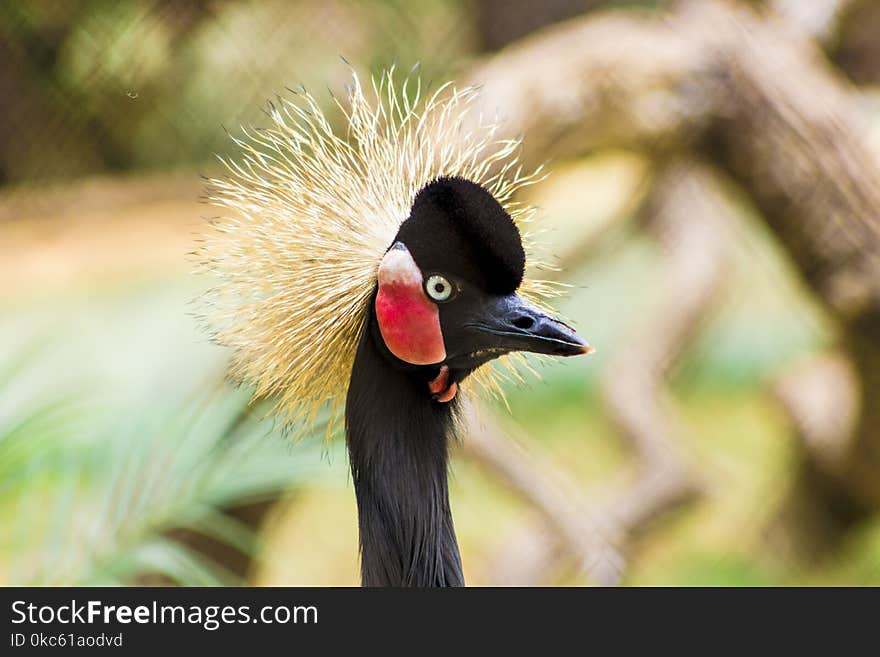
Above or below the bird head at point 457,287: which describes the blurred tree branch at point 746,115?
above

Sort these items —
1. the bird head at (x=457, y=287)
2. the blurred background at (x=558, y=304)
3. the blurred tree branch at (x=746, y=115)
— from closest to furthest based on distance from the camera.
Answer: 1. the bird head at (x=457, y=287)
2. the blurred background at (x=558, y=304)
3. the blurred tree branch at (x=746, y=115)

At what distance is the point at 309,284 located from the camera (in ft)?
3.15

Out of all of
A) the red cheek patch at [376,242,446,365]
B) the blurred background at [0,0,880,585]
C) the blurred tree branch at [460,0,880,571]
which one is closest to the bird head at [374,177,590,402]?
the red cheek patch at [376,242,446,365]

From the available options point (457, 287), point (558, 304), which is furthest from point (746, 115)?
point (457, 287)

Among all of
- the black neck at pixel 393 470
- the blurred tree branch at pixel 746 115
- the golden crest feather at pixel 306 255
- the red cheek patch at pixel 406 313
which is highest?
the blurred tree branch at pixel 746 115

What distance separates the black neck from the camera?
37.4 inches

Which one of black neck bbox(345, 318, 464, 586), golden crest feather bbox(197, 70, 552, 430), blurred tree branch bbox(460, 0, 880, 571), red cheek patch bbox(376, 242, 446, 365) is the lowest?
black neck bbox(345, 318, 464, 586)

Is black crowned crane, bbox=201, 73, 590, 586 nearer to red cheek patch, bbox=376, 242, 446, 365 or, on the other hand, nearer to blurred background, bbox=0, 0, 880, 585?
red cheek patch, bbox=376, 242, 446, 365

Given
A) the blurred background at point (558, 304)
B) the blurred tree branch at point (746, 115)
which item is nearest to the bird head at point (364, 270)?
the blurred background at point (558, 304)

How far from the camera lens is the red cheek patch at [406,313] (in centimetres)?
89

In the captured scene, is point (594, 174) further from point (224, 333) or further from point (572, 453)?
point (224, 333)

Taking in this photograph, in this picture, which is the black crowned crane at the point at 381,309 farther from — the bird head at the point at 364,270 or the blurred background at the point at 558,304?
the blurred background at the point at 558,304

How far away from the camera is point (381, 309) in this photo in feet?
2.99
